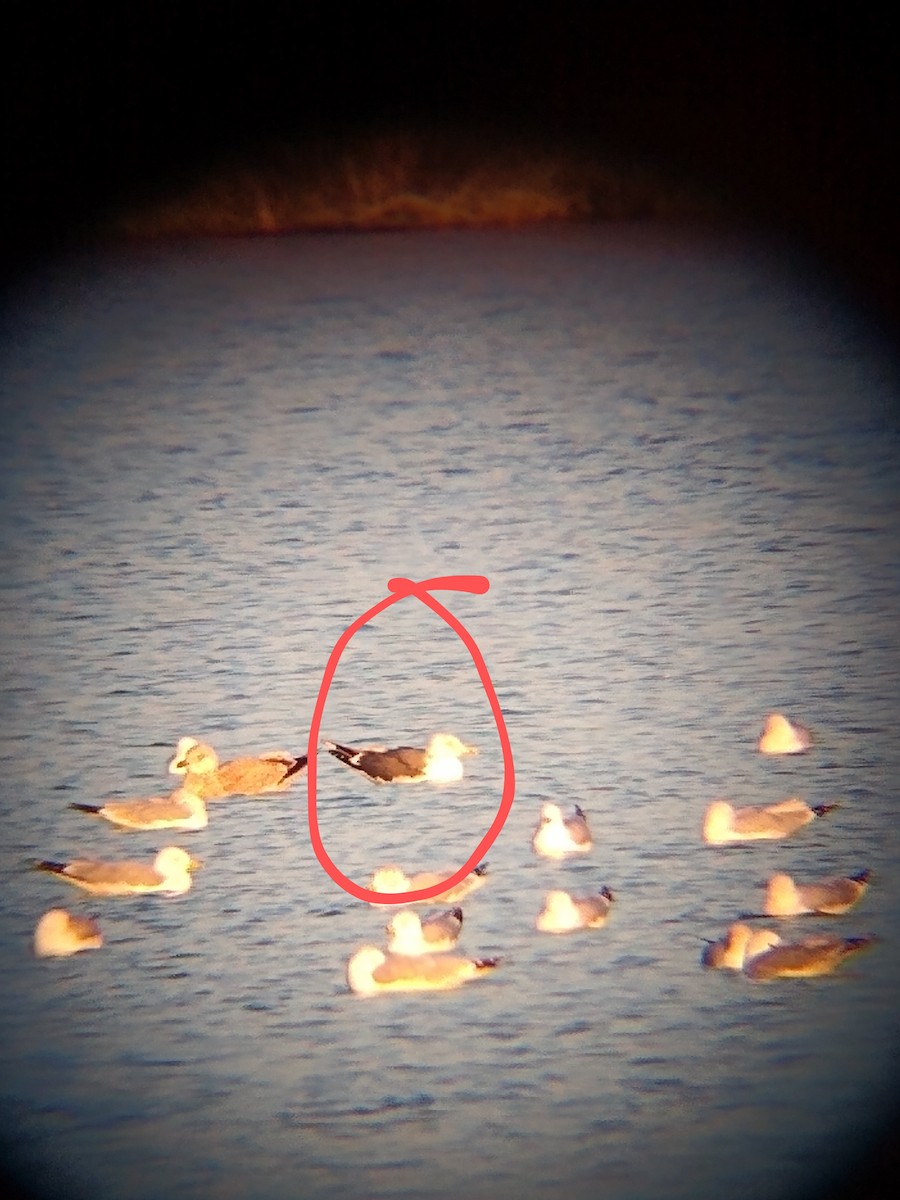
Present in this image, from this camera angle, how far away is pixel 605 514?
1602 mm

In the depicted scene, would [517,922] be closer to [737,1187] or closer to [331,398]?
[737,1187]

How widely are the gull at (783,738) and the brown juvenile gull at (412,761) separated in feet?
1.18

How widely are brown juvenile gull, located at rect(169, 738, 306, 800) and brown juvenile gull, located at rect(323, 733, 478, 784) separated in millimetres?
75

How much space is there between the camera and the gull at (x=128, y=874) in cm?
135

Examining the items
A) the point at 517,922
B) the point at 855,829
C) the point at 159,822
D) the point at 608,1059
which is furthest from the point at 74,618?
the point at 855,829

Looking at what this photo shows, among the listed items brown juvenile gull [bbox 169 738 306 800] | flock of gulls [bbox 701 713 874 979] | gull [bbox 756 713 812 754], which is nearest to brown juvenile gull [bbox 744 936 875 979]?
flock of gulls [bbox 701 713 874 979]

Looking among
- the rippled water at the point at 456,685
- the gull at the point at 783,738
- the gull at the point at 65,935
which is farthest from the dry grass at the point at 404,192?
the gull at the point at 65,935

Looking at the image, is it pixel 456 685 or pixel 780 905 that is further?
pixel 456 685

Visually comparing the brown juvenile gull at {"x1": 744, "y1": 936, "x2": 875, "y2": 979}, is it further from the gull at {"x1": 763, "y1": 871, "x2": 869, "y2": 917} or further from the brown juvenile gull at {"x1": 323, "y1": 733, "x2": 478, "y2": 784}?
the brown juvenile gull at {"x1": 323, "y1": 733, "x2": 478, "y2": 784}

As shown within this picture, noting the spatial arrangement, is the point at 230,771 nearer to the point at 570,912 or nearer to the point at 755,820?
the point at 570,912

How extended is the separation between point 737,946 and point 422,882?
363 mm

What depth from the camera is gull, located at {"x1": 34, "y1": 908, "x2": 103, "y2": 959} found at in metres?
1.32

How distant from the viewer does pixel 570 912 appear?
133 cm

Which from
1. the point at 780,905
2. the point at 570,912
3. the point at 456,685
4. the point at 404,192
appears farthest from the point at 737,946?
the point at 404,192
